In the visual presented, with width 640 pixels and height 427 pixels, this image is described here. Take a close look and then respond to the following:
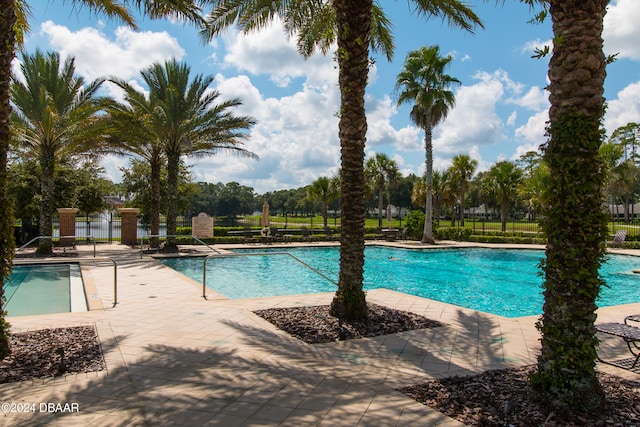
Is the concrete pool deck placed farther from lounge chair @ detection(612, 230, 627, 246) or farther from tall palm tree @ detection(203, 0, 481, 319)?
lounge chair @ detection(612, 230, 627, 246)

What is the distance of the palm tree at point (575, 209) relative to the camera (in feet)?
12.1

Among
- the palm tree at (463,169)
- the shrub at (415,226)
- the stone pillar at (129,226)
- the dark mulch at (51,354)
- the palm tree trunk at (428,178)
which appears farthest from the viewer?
the palm tree at (463,169)

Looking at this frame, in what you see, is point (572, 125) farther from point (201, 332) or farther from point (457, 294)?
point (457, 294)

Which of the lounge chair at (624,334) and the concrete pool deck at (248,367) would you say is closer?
the concrete pool deck at (248,367)

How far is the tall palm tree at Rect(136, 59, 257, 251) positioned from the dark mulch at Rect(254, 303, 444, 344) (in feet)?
38.4

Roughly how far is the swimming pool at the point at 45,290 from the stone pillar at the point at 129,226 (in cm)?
653

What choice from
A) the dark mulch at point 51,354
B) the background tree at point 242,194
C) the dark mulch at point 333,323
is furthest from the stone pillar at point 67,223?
the background tree at point 242,194

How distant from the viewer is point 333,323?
6.89 metres

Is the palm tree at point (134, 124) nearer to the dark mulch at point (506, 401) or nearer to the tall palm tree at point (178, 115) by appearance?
the tall palm tree at point (178, 115)

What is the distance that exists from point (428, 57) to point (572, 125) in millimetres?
20091

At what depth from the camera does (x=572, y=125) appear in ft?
12.2

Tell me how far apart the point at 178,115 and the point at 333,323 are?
1356 cm

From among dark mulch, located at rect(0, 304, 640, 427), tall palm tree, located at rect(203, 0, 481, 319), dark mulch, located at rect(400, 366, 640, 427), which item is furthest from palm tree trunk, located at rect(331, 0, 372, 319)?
dark mulch, located at rect(400, 366, 640, 427)

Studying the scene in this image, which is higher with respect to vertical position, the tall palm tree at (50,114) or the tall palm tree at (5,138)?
the tall palm tree at (50,114)
